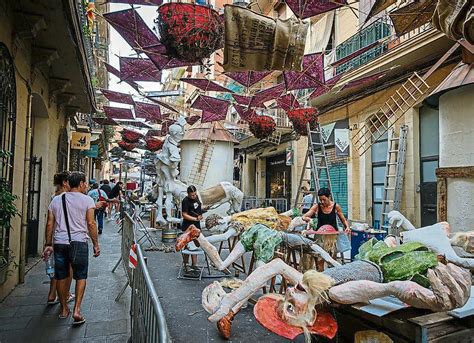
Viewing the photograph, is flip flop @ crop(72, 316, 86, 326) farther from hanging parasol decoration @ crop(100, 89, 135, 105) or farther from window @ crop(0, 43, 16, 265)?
hanging parasol decoration @ crop(100, 89, 135, 105)

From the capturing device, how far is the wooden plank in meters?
6.04

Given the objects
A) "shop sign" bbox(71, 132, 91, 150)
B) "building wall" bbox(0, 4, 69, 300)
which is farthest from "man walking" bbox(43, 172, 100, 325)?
"shop sign" bbox(71, 132, 91, 150)

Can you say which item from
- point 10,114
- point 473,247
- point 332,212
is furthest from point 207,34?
point 473,247

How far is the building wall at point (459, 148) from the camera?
19.9 ft

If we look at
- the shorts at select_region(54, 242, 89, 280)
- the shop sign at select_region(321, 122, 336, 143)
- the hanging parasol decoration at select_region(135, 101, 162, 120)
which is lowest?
the shorts at select_region(54, 242, 89, 280)

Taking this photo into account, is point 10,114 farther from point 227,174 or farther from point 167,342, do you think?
point 227,174

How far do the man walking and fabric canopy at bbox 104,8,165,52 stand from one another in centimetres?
468

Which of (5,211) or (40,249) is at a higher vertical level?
(5,211)

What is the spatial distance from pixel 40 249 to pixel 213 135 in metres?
9.33

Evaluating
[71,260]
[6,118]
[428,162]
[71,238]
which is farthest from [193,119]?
[71,260]

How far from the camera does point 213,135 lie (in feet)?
53.2

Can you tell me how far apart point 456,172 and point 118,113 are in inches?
515

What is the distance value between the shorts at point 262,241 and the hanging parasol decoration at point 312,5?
4.53 m

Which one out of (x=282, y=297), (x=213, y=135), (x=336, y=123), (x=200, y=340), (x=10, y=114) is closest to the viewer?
(x=282, y=297)
